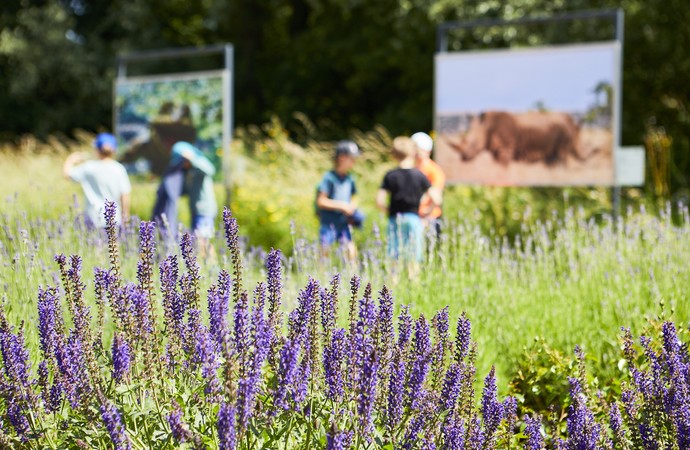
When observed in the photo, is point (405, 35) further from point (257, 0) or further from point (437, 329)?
point (437, 329)

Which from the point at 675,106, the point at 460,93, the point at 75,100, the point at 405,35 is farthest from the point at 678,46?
the point at 75,100

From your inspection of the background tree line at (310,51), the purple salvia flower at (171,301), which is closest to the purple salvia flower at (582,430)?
the purple salvia flower at (171,301)

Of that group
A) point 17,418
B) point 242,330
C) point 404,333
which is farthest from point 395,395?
point 17,418

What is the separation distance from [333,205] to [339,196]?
0.20 meters

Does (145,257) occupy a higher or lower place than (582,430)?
higher

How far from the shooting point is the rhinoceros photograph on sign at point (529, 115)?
10.3 m

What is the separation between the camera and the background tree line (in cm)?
1748

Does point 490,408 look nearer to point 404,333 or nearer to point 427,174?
point 404,333

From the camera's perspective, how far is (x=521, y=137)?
10820mm

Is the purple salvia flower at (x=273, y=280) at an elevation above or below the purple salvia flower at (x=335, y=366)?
above

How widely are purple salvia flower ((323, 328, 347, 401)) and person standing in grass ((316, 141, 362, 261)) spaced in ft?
16.7

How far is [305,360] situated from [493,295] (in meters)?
2.90

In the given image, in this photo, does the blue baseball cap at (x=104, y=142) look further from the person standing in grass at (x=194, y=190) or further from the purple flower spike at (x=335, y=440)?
the purple flower spike at (x=335, y=440)

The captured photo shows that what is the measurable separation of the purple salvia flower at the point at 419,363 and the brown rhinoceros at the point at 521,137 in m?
7.93
